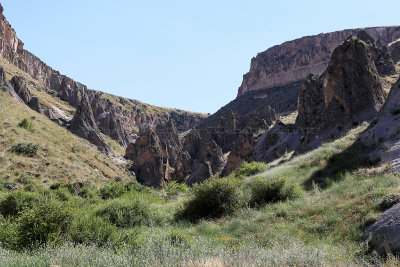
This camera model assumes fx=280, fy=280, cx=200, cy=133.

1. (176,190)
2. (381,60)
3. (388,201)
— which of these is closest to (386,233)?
(388,201)

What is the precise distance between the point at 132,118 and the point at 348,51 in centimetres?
12969

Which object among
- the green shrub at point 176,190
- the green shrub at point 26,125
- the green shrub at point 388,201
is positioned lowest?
the green shrub at point 176,190

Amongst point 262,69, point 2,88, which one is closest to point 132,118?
point 262,69

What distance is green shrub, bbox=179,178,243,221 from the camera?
1364 centimetres

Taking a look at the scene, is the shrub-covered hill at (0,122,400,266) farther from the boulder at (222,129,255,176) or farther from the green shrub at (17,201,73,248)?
the boulder at (222,129,255,176)

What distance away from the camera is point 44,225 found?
7898 millimetres

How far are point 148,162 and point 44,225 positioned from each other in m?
45.4

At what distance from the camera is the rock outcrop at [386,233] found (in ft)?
19.5

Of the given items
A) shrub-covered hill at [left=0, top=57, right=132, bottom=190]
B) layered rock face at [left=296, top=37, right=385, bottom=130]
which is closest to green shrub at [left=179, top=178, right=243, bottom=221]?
layered rock face at [left=296, top=37, right=385, bottom=130]

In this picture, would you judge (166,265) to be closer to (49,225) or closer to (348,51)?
(49,225)

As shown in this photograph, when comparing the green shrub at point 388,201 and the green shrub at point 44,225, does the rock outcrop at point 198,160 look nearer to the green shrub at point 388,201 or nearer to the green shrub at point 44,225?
the green shrub at point 44,225

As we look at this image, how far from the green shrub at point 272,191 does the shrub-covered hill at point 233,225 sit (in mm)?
48

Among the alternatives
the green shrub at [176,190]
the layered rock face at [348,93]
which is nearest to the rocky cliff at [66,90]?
the green shrub at [176,190]

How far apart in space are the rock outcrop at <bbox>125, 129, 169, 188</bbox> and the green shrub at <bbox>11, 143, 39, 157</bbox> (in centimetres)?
2121
